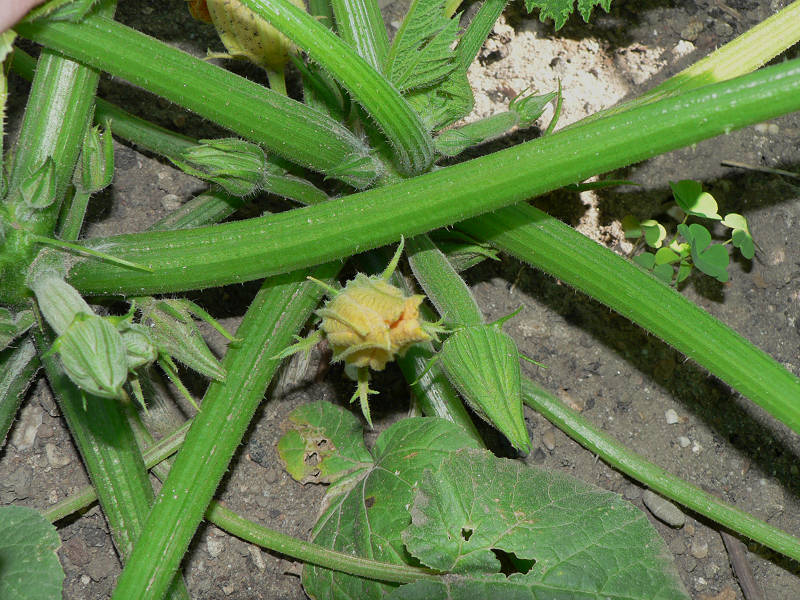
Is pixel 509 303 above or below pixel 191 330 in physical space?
below

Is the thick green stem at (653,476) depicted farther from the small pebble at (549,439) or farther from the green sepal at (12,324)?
the green sepal at (12,324)

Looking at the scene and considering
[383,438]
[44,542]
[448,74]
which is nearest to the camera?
[44,542]

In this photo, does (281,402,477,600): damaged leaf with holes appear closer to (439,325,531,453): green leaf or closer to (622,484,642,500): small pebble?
(439,325,531,453): green leaf

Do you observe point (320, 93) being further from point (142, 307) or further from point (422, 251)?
point (142, 307)

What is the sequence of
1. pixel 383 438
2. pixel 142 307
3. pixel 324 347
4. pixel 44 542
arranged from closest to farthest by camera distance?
pixel 44 542, pixel 142 307, pixel 383 438, pixel 324 347

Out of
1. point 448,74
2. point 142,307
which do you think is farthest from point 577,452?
point 142,307
